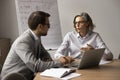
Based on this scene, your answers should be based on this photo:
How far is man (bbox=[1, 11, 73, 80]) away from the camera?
2.13m

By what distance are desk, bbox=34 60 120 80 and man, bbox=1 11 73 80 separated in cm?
16

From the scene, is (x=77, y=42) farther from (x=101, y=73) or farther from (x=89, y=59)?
(x=101, y=73)

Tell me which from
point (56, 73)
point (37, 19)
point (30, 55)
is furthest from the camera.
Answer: point (37, 19)

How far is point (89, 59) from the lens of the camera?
2174mm

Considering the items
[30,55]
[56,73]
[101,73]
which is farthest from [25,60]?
[101,73]

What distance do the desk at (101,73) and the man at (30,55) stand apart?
0.16m

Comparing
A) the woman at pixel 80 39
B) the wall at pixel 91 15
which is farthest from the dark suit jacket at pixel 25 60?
the wall at pixel 91 15

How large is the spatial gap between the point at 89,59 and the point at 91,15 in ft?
6.31

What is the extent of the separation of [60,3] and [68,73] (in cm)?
226

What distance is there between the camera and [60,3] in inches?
158

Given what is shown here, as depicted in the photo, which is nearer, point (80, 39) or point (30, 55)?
point (30, 55)

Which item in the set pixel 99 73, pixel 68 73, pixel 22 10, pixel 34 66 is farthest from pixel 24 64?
pixel 22 10

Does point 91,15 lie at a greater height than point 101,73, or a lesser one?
greater

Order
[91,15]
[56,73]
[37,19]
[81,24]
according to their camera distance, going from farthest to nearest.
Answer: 1. [91,15]
2. [81,24]
3. [37,19]
4. [56,73]
